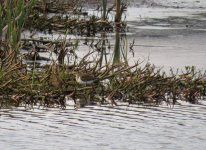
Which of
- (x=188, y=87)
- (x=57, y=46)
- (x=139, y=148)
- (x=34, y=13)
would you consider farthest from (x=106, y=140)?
(x=34, y=13)

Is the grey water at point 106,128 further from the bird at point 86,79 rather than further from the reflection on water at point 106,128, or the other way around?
the bird at point 86,79

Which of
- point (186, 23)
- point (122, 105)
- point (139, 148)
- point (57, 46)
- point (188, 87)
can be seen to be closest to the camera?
point (139, 148)

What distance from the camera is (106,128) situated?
9.36 m

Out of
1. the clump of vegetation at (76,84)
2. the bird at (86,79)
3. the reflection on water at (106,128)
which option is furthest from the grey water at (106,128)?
the bird at (86,79)

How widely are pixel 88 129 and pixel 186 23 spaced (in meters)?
11.7

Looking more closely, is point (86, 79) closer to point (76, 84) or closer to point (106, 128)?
point (76, 84)

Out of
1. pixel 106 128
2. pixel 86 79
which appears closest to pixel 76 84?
pixel 86 79

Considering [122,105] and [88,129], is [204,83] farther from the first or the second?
[88,129]

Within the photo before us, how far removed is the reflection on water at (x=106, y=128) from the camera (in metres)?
8.61

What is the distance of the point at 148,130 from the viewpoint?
931 centimetres

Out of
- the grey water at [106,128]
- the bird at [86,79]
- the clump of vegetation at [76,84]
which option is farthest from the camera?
the bird at [86,79]

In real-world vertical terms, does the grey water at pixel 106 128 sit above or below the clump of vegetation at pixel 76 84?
below

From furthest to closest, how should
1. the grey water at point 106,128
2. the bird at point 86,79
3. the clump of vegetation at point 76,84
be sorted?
1. the bird at point 86,79
2. the clump of vegetation at point 76,84
3. the grey water at point 106,128

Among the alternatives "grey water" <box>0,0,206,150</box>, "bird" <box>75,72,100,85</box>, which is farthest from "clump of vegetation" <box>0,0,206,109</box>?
"grey water" <box>0,0,206,150</box>
